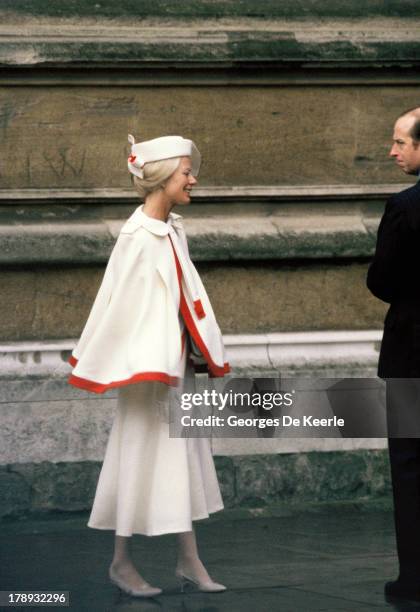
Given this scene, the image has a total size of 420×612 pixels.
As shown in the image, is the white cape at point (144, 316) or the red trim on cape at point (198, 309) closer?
the white cape at point (144, 316)

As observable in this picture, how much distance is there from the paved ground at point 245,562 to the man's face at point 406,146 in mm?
1849

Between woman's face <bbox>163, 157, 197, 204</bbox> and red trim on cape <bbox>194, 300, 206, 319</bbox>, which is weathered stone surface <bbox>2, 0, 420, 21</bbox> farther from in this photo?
red trim on cape <bbox>194, 300, 206, 319</bbox>

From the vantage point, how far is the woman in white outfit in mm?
6332

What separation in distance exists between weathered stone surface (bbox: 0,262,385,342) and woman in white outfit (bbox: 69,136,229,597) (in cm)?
222

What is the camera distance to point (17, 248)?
28.4ft

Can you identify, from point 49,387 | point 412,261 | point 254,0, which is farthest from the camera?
point 254,0

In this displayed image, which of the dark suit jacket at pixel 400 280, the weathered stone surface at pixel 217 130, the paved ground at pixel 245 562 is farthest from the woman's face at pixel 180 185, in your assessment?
the weathered stone surface at pixel 217 130

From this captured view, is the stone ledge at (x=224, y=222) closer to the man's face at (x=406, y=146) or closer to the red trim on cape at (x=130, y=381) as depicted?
the red trim on cape at (x=130, y=381)

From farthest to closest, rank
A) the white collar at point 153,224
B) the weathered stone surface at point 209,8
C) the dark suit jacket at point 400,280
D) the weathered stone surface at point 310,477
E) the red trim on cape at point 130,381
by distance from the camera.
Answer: the weathered stone surface at point 209,8 < the weathered stone surface at point 310,477 < the white collar at point 153,224 < the red trim on cape at point 130,381 < the dark suit jacket at point 400,280

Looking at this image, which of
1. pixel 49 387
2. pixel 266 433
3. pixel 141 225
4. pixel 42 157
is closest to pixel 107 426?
pixel 49 387

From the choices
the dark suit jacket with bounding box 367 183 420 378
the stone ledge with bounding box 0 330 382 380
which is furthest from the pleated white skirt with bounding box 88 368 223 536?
the stone ledge with bounding box 0 330 382 380

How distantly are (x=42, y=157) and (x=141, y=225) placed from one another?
8.25 feet

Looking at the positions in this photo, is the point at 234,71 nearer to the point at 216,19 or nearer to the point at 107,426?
the point at 216,19

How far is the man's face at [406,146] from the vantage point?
20.1 feet
